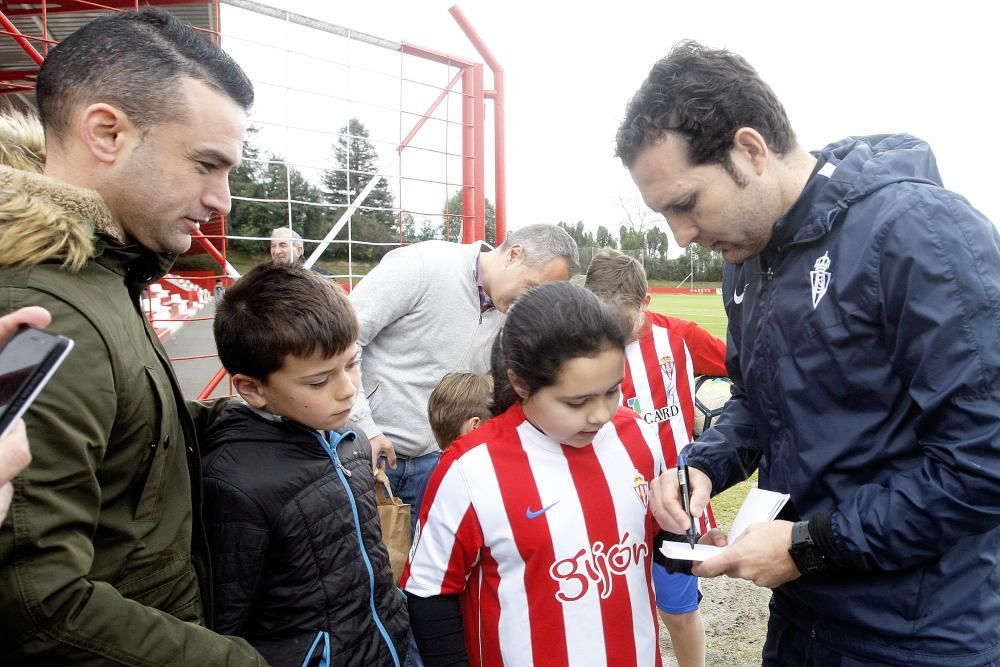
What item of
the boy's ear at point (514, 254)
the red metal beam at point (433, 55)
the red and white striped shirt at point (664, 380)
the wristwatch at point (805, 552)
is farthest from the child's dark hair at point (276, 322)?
the red metal beam at point (433, 55)

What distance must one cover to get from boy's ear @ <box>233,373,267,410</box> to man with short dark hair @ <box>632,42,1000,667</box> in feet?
3.34

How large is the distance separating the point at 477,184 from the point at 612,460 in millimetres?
3579

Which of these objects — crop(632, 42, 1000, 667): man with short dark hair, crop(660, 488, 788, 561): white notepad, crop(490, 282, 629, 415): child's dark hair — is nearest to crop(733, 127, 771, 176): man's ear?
crop(632, 42, 1000, 667): man with short dark hair

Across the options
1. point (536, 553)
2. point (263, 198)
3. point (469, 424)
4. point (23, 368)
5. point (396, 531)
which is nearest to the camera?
point (23, 368)

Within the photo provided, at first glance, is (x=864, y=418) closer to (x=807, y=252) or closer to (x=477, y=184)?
(x=807, y=252)

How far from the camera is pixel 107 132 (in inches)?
49.6

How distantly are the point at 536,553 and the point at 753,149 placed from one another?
108cm

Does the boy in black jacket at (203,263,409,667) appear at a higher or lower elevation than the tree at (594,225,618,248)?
higher

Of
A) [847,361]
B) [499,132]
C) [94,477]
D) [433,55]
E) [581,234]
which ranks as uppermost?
[433,55]

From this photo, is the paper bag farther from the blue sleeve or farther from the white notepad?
Result: the blue sleeve

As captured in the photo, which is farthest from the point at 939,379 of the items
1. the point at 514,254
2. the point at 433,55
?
the point at 433,55

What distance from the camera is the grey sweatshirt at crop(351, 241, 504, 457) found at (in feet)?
10.2

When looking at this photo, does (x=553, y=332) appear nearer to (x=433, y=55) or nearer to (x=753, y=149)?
(x=753, y=149)

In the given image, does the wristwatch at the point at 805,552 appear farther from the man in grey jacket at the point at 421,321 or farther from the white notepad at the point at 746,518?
the man in grey jacket at the point at 421,321
